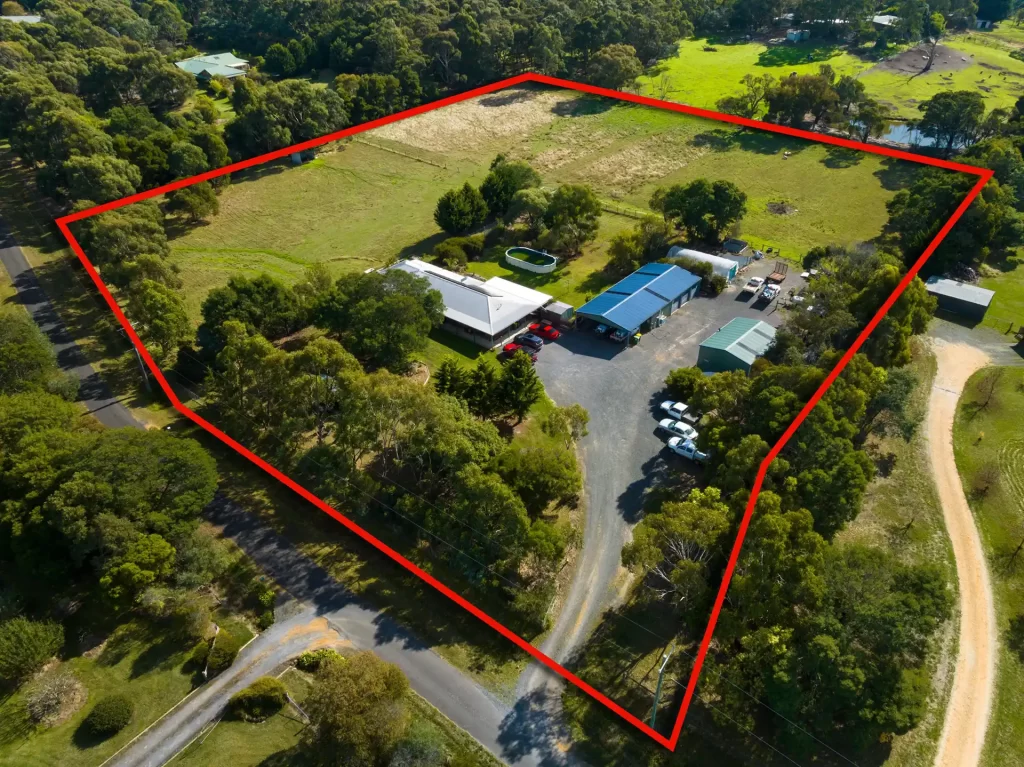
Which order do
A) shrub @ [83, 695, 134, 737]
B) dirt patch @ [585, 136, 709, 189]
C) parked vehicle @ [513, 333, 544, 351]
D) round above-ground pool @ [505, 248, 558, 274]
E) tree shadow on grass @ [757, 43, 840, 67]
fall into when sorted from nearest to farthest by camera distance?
shrub @ [83, 695, 134, 737], parked vehicle @ [513, 333, 544, 351], round above-ground pool @ [505, 248, 558, 274], dirt patch @ [585, 136, 709, 189], tree shadow on grass @ [757, 43, 840, 67]

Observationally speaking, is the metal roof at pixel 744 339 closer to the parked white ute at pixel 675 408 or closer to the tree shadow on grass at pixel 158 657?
the parked white ute at pixel 675 408

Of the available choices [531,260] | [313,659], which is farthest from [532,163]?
[313,659]

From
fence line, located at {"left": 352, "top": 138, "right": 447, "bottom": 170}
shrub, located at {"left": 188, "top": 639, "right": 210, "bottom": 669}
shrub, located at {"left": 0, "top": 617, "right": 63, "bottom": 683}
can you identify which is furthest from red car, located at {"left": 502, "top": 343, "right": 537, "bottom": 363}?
fence line, located at {"left": 352, "top": 138, "right": 447, "bottom": 170}

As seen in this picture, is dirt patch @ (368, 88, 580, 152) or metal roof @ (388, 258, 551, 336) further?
dirt patch @ (368, 88, 580, 152)

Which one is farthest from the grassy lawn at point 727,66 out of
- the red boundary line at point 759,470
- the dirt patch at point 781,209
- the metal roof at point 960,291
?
the metal roof at point 960,291

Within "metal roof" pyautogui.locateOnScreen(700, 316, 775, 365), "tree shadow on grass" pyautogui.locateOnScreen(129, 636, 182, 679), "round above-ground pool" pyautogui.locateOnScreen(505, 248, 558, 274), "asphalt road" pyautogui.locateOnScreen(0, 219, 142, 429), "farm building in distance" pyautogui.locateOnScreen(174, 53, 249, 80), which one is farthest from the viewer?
"farm building in distance" pyautogui.locateOnScreen(174, 53, 249, 80)

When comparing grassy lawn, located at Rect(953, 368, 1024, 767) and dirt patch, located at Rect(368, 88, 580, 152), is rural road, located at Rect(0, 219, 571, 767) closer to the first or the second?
grassy lawn, located at Rect(953, 368, 1024, 767)
